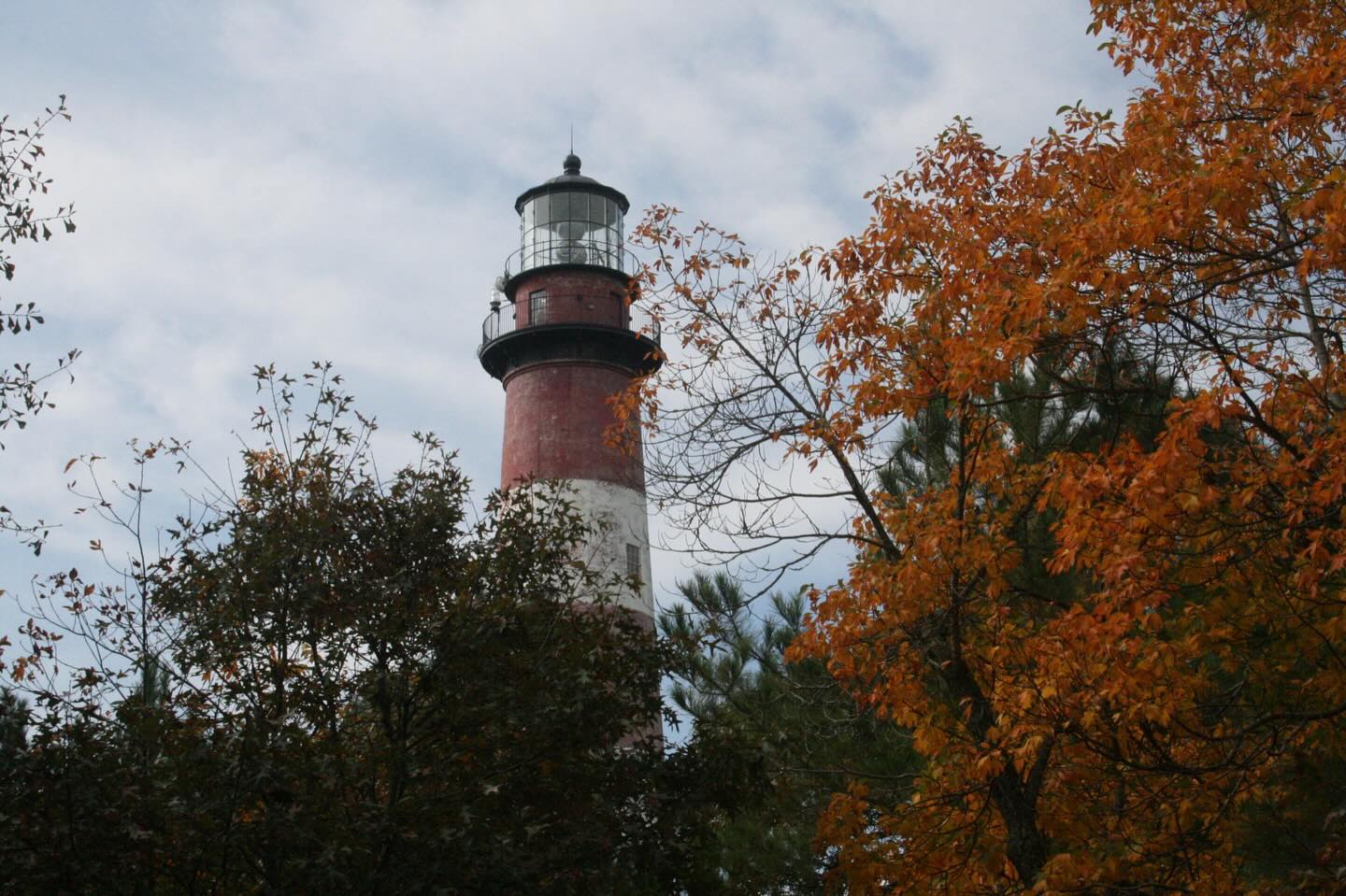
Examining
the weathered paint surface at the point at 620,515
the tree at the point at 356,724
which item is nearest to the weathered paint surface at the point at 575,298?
the weathered paint surface at the point at 620,515

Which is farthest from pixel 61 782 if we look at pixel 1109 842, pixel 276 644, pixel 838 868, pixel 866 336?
pixel 1109 842

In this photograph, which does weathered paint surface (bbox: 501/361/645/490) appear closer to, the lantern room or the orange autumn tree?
the lantern room

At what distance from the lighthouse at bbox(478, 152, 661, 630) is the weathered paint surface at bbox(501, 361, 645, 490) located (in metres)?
0.02

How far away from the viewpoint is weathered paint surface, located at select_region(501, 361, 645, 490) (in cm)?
2231

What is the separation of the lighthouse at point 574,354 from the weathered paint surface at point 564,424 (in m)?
0.02

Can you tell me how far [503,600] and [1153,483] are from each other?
4.86 m

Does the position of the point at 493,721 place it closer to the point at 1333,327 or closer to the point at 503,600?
the point at 503,600

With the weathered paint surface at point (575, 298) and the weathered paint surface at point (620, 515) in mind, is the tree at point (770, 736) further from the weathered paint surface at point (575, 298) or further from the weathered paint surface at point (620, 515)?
the weathered paint surface at point (575, 298)

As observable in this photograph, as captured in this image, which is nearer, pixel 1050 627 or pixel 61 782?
pixel 61 782

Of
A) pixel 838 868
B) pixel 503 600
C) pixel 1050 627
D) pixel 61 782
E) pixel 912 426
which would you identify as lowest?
pixel 838 868

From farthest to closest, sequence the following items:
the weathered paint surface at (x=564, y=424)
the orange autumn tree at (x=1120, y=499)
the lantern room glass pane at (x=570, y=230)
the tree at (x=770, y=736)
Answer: the lantern room glass pane at (x=570, y=230)
the weathered paint surface at (x=564, y=424)
the tree at (x=770, y=736)
the orange autumn tree at (x=1120, y=499)

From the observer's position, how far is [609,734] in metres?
9.89

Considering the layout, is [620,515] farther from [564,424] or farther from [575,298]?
[575,298]

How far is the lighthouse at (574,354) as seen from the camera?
22250mm
